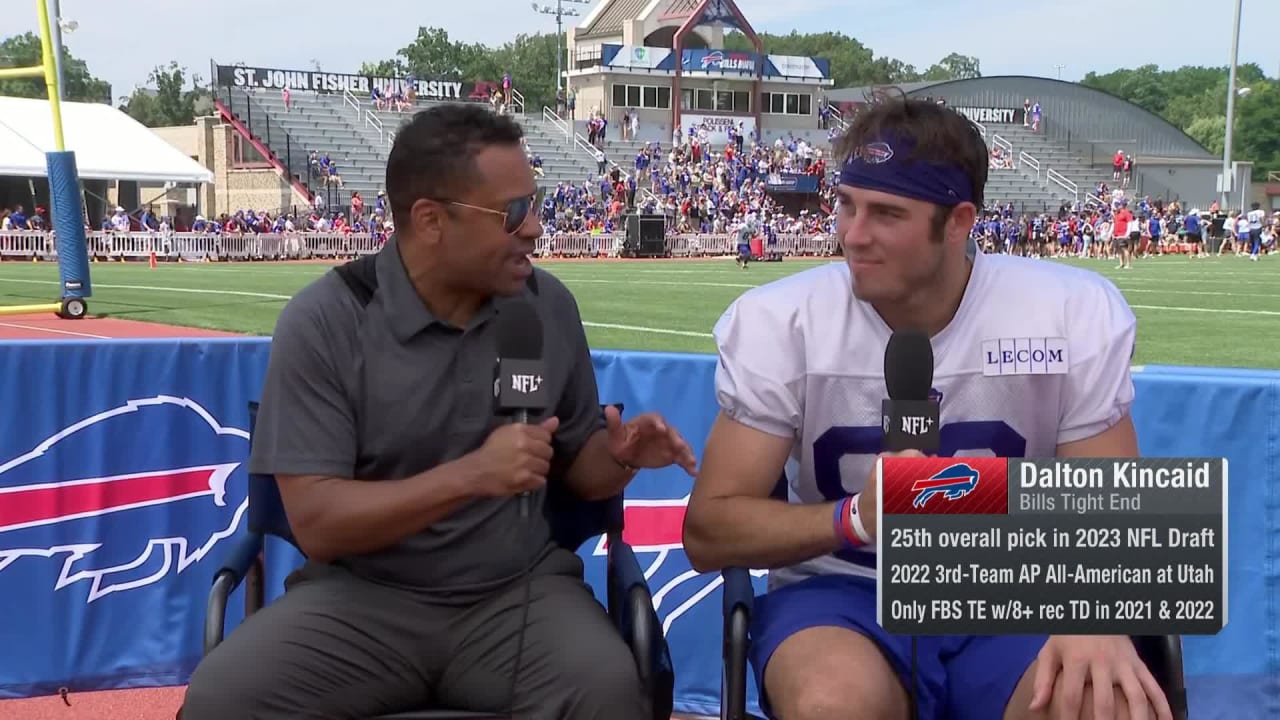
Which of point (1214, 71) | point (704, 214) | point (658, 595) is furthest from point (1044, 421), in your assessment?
point (1214, 71)

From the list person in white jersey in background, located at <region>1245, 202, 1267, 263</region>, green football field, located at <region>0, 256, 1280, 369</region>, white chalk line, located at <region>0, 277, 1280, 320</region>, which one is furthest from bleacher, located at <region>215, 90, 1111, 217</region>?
white chalk line, located at <region>0, 277, 1280, 320</region>

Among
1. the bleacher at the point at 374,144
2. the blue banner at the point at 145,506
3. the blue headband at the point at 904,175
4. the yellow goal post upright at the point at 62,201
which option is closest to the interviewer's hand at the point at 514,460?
the blue headband at the point at 904,175

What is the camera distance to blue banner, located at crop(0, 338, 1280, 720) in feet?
14.3

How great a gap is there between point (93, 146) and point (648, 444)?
36.9 metres

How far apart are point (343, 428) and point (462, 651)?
58 cm

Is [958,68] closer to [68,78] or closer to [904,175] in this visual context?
[68,78]

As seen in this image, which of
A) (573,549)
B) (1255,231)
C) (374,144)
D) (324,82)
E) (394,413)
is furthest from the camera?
(324,82)

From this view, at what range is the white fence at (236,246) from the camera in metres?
33.2

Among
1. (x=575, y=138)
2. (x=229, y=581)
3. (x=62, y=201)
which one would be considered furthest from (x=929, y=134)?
(x=575, y=138)

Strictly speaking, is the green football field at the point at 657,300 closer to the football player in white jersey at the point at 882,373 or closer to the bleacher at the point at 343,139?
the football player in white jersey at the point at 882,373

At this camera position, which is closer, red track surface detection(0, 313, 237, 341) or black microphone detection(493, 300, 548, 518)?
black microphone detection(493, 300, 548, 518)

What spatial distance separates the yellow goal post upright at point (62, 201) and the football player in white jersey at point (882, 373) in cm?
942

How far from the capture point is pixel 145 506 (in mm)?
4500

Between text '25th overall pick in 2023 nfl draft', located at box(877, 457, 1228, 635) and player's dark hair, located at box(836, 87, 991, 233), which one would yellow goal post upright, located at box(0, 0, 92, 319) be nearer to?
player's dark hair, located at box(836, 87, 991, 233)
